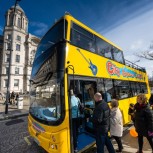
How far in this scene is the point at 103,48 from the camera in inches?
231

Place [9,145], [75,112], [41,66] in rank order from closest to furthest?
1. [75,112]
2. [41,66]
3. [9,145]

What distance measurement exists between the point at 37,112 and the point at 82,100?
147 centimetres

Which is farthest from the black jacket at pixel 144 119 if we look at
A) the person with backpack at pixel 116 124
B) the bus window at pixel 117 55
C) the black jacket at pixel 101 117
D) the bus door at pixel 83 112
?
the bus window at pixel 117 55

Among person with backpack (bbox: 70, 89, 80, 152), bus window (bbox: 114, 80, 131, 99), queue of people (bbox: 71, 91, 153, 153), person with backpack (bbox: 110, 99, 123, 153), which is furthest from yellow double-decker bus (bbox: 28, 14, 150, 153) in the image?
person with backpack (bbox: 110, 99, 123, 153)

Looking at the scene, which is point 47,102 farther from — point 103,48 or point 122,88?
point 122,88

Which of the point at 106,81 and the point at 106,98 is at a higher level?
the point at 106,81

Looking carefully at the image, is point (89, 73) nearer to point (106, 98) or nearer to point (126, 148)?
point (106, 98)

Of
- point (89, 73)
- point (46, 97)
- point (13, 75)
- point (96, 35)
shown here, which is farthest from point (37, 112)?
point (13, 75)

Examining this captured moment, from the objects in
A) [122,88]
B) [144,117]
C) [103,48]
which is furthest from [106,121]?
[103,48]

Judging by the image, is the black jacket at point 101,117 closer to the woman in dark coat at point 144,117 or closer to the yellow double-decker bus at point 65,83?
the yellow double-decker bus at point 65,83

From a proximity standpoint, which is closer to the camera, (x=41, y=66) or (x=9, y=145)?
(x=41, y=66)

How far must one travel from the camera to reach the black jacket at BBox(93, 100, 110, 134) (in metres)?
3.25

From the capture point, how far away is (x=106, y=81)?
5152 millimetres

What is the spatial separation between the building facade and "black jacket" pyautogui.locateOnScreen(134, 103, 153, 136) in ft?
119
